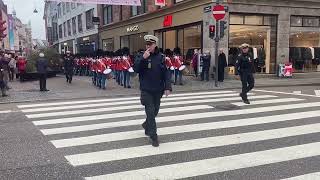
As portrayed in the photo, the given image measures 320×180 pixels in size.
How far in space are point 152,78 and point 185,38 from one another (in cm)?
2003

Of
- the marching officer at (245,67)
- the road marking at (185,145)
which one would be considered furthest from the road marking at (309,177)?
the marching officer at (245,67)

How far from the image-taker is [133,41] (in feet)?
122

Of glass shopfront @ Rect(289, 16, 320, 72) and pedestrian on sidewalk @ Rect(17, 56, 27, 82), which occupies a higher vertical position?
glass shopfront @ Rect(289, 16, 320, 72)

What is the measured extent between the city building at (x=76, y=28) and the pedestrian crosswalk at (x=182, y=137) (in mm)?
30372

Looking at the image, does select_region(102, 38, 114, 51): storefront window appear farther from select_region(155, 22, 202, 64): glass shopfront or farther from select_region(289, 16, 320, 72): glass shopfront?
select_region(289, 16, 320, 72): glass shopfront

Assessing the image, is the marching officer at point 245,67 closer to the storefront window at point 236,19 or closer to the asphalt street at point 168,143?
the asphalt street at point 168,143

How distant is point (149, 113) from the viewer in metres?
7.43

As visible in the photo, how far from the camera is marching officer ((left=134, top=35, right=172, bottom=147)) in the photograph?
7.33 m

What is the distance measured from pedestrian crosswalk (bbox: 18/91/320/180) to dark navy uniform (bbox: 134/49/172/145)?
1.62 ft

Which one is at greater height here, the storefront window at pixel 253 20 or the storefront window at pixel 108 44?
the storefront window at pixel 253 20

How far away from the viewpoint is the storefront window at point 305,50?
86.0 ft

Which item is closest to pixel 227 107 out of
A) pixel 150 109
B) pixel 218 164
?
pixel 150 109

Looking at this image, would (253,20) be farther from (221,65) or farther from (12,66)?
(12,66)

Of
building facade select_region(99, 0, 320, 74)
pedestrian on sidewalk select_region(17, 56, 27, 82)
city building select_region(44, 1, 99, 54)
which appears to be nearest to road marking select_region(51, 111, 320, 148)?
building facade select_region(99, 0, 320, 74)
